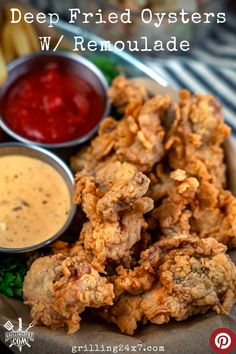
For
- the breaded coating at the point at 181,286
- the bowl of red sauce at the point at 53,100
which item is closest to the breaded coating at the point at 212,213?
the breaded coating at the point at 181,286

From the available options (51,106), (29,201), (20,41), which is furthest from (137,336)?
(20,41)

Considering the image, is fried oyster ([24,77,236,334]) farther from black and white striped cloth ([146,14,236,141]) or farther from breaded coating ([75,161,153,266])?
black and white striped cloth ([146,14,236,141])

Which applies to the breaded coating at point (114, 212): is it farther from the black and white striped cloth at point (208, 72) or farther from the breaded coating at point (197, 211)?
the black and white striped cloth at point (208, 72)

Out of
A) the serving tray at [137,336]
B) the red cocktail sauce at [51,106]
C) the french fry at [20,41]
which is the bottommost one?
the serving tray at [137,336]

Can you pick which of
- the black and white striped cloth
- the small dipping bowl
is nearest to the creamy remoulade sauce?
the small dipping bowl

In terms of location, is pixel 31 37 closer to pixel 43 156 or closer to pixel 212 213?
pixel 43 156

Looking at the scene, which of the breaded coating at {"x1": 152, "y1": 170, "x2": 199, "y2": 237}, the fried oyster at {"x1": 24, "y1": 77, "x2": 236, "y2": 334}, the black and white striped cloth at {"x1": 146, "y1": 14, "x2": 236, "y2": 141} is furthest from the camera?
the black and white striped cloth at {"x1": 146, "y1": 14, "x2": 236, "y2": 141}

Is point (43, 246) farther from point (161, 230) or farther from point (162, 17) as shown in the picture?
point (162, 17)
